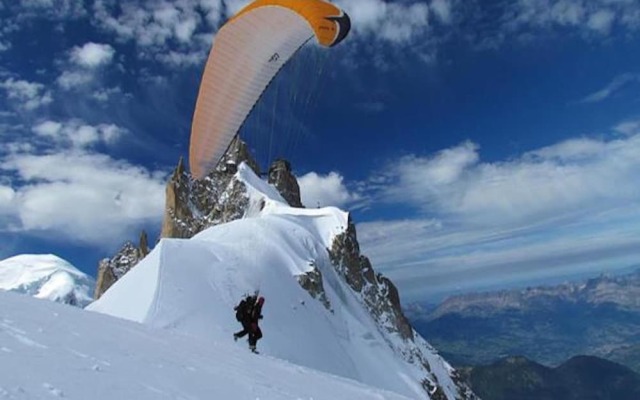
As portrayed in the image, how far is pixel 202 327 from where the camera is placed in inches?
1187

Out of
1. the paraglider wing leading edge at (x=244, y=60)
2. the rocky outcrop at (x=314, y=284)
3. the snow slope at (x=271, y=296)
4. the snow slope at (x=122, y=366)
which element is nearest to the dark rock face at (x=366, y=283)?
the snow slope at (x=271, y=296)

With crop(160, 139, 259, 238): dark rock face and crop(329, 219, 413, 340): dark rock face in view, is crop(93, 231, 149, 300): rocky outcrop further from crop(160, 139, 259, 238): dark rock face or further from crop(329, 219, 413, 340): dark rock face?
crop(329, 219, 413, 340): dark rock face

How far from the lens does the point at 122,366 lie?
8.57 metres

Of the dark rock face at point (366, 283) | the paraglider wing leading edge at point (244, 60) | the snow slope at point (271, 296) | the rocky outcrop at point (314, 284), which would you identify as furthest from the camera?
the dark rock face at point (366, 283)

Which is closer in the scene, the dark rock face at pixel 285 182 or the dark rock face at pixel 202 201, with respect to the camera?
the dark rock face at pixel 202 201

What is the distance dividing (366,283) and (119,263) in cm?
4946

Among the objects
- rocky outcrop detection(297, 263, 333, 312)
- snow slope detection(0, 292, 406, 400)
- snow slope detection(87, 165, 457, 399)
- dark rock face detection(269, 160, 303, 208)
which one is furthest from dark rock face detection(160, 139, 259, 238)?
snow slope detection(0, 292, 406, 400)

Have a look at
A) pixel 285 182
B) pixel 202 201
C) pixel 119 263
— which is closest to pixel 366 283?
pixel 285 182

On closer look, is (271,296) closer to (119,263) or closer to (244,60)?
(244,60)

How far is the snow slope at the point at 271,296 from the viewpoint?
31.5 meters

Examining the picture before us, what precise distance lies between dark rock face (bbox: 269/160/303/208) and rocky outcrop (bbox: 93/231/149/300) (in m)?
25.3

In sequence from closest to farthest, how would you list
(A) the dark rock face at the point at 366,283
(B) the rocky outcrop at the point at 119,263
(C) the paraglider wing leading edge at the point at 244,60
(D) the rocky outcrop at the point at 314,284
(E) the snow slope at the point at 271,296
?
(C) the paraglider wing leading edge at the point at 244,60, (E) the snow slope at the point at 271,296, (D) the rocky outcrop at the point at 314,284, (A) the dark rock face at the point at 366,283, (B) the rocky outcrop at the point at 119,263

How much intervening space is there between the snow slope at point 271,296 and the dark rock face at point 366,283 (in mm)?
2362

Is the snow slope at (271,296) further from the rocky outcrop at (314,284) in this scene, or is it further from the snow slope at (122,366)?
the snow slope at (122,366)
